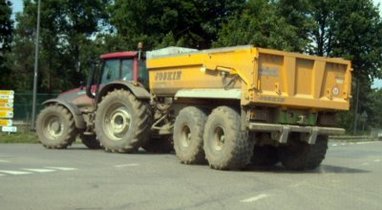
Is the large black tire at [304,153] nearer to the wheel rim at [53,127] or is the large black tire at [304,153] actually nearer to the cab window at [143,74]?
the cab window at [143,74]

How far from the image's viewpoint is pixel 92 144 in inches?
884

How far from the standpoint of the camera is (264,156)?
17.5 meters

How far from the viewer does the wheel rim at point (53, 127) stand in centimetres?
2142

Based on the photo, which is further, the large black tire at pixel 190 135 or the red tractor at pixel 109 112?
the red tractor at pixel 109 112

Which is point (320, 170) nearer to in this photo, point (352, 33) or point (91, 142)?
point (91, 142)

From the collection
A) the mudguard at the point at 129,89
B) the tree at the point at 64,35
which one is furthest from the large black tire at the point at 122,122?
the tree at the point at 64,35

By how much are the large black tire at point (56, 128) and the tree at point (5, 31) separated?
44044mm

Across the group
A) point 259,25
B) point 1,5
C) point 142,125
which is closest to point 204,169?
point 142,125

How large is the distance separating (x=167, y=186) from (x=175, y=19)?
34.9 m

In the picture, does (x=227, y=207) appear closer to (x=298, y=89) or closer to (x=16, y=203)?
(x=16, y=203)

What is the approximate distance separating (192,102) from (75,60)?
5383cm

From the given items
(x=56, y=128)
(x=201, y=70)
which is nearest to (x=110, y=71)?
(x=56, y=128)

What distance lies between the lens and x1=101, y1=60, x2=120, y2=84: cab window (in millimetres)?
20703

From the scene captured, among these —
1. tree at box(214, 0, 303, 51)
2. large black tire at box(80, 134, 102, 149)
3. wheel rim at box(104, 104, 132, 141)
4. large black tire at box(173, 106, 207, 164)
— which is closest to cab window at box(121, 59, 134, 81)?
wheel rim at box(104, 104, 132, 141)
